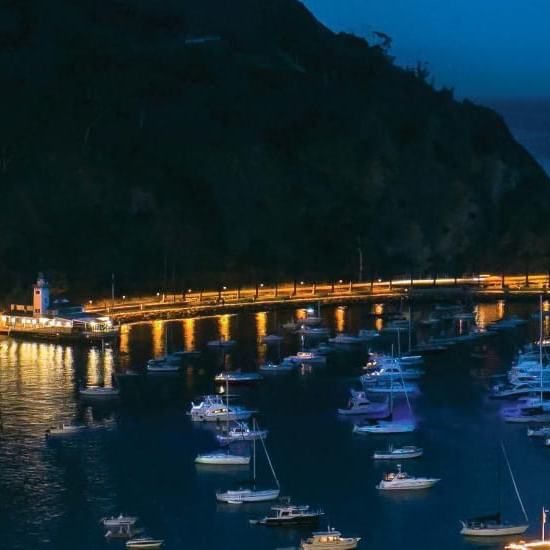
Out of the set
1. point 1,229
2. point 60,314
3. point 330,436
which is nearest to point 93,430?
point 330,436

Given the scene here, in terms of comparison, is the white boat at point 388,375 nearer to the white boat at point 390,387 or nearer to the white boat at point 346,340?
the white boat at point 390,387

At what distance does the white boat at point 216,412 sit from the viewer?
143 feet

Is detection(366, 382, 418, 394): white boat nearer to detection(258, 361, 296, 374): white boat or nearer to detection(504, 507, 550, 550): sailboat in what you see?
detection(258, 361, 296, 374): white boat

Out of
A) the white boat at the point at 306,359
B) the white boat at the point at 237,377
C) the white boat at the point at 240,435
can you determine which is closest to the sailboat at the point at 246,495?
the white boat at the point at 240,435

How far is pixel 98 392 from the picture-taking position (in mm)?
48031

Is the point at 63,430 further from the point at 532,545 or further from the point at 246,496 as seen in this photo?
the point at 532,545

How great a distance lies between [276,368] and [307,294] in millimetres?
25103

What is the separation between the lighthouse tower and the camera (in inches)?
2532

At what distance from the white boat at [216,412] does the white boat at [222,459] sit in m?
4.71

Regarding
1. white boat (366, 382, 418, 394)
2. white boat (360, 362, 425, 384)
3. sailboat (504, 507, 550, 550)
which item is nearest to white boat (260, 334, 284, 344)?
white boat (360, 362, 425, 384)

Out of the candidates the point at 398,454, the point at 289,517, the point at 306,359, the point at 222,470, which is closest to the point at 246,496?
the point at 289,517

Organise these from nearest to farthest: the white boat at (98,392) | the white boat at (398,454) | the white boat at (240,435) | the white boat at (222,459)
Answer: the white boat at (222,459) < the white boat at (398,454) < the white boat at (240,435) < the white boat at (98,392)

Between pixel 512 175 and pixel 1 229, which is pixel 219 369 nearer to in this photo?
pixel 1 229

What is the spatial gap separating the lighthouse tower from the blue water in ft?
23.9
